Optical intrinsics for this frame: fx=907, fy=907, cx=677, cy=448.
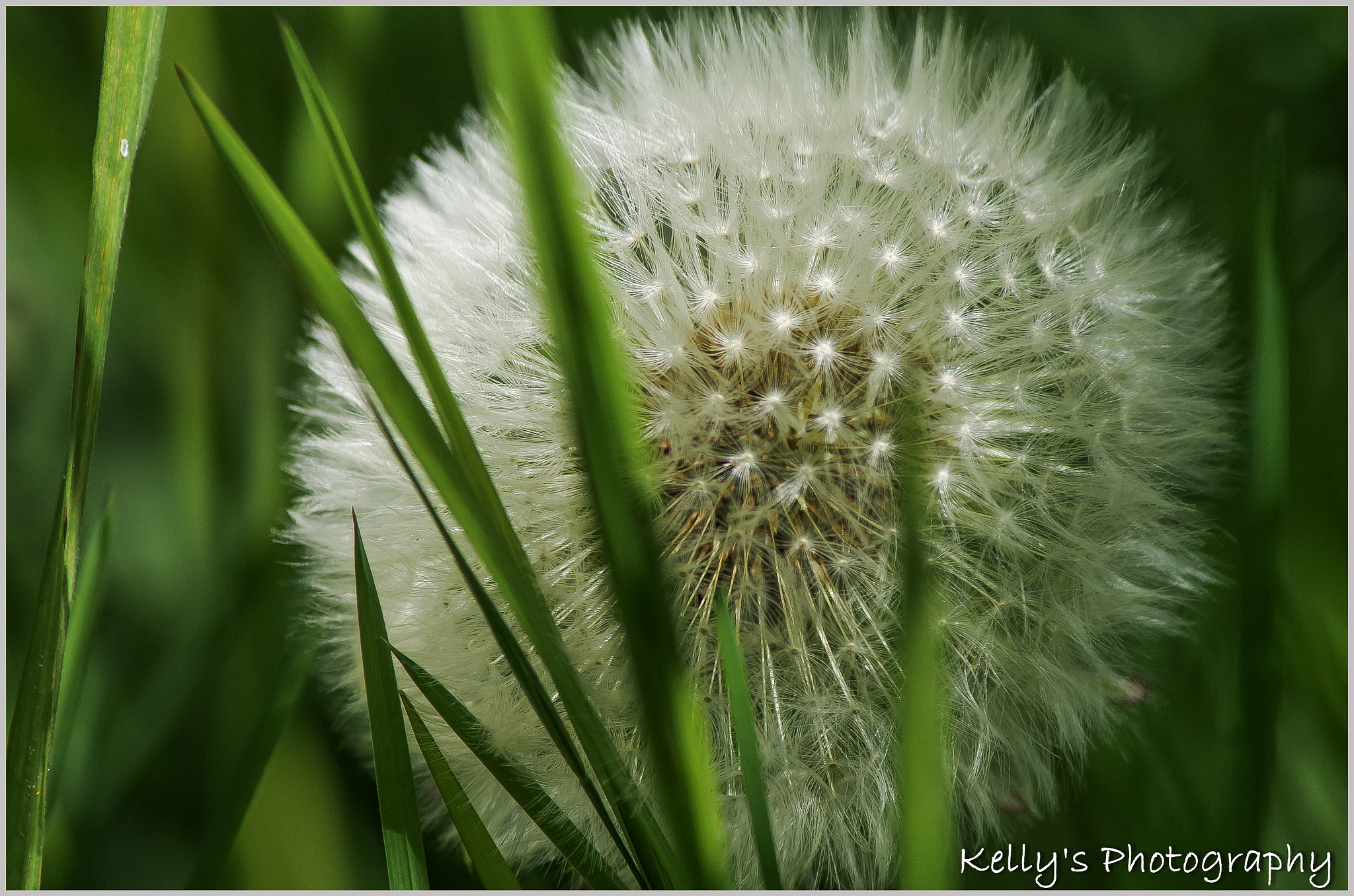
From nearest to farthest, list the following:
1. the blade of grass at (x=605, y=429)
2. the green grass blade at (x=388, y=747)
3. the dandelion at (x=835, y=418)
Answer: the blade of grass at (x=605, y=429), the green grass blade at (x=388, y=747), the dandelion at (x=835, y=418)

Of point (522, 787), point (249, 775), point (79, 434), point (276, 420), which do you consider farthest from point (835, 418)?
point (276, 420)

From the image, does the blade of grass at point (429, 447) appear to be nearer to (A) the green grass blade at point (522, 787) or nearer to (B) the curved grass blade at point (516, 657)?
(B) the curved grass blade at point (516, 657)

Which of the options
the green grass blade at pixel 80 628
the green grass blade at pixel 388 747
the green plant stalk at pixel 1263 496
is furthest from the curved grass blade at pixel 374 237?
the green plant stalk at pixel 1263 496

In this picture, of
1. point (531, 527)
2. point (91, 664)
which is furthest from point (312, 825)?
point (531, 527)

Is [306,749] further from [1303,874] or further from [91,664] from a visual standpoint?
[1303,874]

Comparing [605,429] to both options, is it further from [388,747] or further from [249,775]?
[249,775]

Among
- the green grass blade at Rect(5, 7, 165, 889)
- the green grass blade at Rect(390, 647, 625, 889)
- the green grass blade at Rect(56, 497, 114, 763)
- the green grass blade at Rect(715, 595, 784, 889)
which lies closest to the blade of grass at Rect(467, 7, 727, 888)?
the green grass blade at Rect(715, 595, 784, 889)
